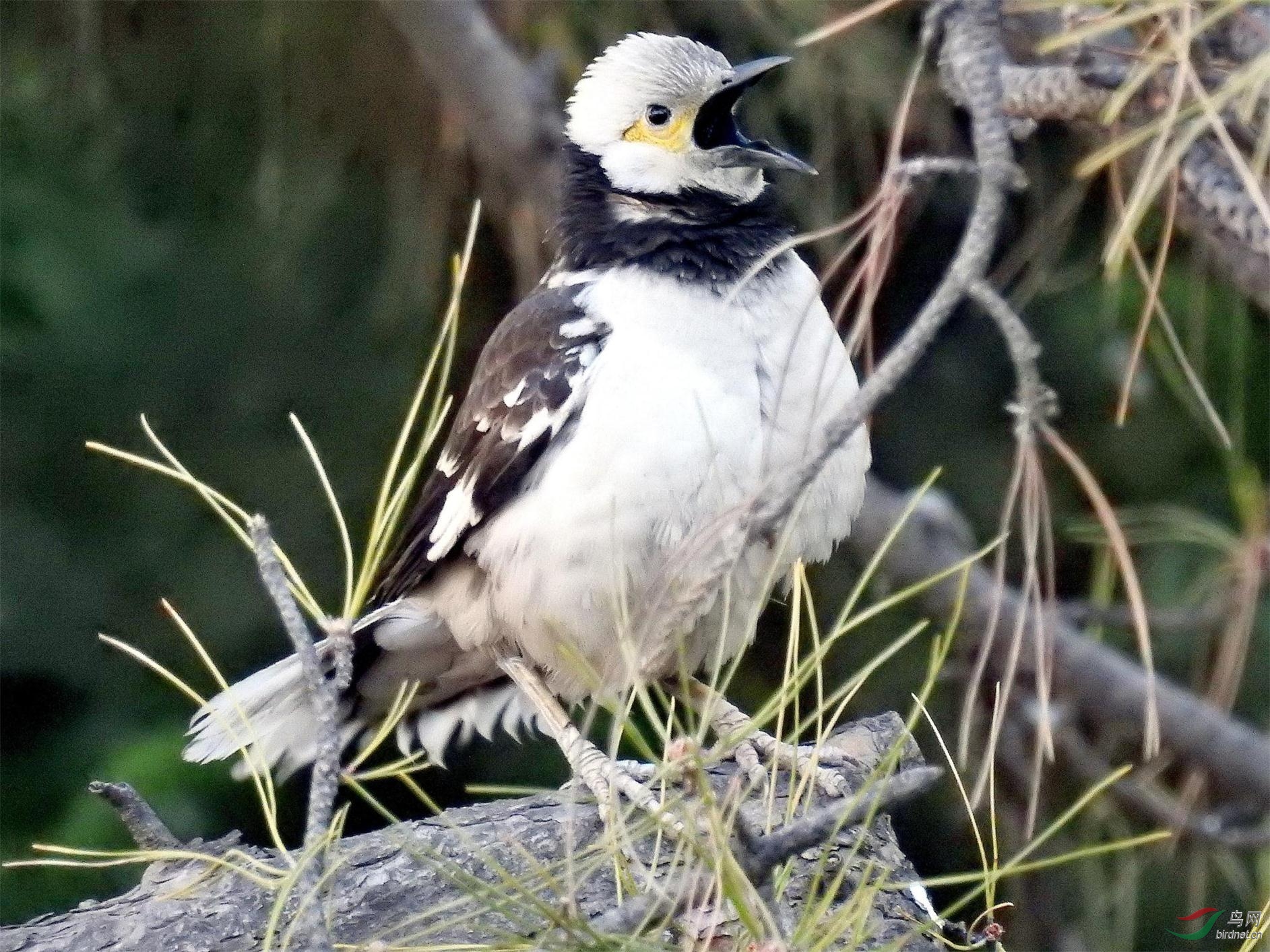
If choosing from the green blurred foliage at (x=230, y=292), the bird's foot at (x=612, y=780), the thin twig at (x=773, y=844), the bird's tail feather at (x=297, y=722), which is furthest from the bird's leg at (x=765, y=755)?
the green blurred foliage at (x=230, y=292)

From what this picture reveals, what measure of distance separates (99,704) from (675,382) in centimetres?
170

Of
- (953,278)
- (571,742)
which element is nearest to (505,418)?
(571,742)

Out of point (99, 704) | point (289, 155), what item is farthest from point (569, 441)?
point (99, 704)

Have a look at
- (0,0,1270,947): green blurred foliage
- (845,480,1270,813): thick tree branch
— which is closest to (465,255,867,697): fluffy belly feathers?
(0,0,1270,947): green blurred foliage

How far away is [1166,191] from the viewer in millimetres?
2357

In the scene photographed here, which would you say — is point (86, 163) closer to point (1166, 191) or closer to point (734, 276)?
point (734, 276)

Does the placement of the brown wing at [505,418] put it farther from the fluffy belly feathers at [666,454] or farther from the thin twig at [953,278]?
the thin twig at [953,278]

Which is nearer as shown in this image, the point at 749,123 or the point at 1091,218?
the point at 749,123

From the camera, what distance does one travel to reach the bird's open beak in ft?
8.02

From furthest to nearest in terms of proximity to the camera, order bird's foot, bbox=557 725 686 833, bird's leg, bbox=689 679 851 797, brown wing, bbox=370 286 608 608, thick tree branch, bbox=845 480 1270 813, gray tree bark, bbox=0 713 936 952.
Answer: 1. thick tree branch, bbox=845 480 1270 813
2. brown wing, bbox=370 286 608 608
3. gray tree bark, bbox=0 713 936 952
4. bird's leg, bbox=689 679 851 797
5. bird's foot, bbox=557 725 686 833

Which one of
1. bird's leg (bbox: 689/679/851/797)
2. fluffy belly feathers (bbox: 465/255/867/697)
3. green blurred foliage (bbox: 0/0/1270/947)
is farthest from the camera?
green blurred foliage (bbox: 0/0/1270/947)

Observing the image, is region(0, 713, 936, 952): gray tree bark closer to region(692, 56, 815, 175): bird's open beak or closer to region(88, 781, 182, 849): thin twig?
region(88, 781, 182, 849): thin twig

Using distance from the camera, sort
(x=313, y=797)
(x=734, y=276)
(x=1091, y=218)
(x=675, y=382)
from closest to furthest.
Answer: (x=313, y=797)
(x=675, y=382)
(x=734, y=276)
(x=1091, y=218)

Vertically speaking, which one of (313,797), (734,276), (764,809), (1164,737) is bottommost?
(1164,737)
